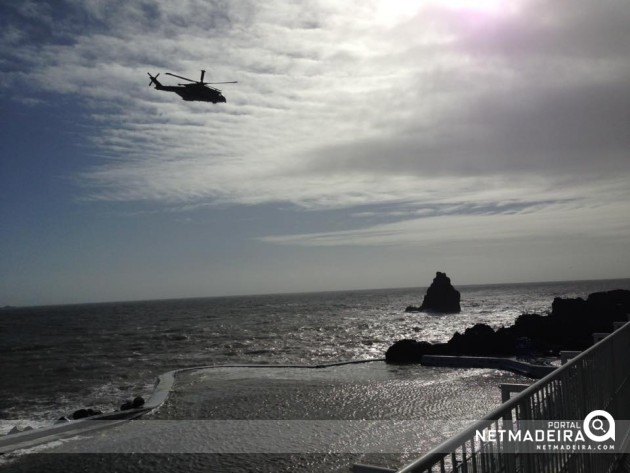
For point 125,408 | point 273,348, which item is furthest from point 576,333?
point 125,408

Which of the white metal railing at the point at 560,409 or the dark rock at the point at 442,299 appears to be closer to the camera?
the white metal railing at the point at 560,409

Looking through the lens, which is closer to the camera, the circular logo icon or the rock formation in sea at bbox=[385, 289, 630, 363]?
the circular logo icon

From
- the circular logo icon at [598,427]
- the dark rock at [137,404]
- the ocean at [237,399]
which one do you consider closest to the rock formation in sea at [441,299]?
the ocean at [237,399]

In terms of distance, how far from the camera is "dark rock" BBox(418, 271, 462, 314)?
127m

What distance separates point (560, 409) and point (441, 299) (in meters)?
129

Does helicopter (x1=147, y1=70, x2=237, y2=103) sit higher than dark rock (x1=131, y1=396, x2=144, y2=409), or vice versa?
A: helicopter (x1=147, y1=70, x2=237, y2=103)

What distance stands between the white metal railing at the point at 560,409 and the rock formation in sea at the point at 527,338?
26.2m

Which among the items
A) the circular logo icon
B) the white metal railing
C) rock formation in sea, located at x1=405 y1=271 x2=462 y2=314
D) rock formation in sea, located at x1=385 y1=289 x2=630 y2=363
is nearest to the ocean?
rock formation in sea, located at x1=385 y1=289 x2=630 y2=363

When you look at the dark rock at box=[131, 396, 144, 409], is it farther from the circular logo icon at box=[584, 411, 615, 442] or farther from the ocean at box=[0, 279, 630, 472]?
the circular logo icon at box=[584, 411, 615, 442]

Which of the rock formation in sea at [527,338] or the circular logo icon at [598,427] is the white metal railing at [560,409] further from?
the rock formation in sea at [527,338]

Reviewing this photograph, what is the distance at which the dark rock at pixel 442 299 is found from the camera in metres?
127

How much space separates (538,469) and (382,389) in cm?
2018

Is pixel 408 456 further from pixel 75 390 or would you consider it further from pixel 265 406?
pixel 75 390

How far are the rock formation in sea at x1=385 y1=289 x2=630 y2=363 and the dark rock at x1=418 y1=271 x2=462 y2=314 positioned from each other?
251ft
